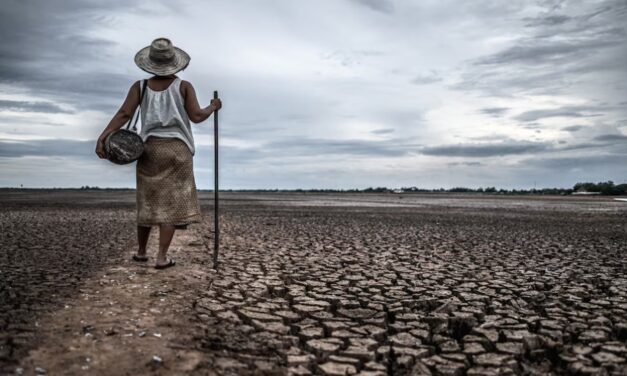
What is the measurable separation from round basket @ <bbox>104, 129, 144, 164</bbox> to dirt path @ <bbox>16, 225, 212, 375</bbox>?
0.93m

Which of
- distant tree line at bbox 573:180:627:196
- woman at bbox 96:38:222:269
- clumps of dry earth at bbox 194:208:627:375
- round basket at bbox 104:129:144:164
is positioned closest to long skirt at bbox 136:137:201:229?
woman at bbox 96:38:222:269

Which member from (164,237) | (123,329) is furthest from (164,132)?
(123,329)

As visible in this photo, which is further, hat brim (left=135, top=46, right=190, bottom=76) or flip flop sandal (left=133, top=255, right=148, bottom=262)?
flip flop sandal (left=133, top=255, right=148, bottom=262)

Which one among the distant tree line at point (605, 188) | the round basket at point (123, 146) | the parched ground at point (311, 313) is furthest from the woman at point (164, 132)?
the distant tree line at point (605, 188)

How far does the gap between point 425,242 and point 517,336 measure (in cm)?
427

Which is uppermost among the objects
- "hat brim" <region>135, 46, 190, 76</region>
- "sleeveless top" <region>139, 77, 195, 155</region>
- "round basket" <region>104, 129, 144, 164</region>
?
"hat brim" <region>135, 46, 190, 76</region>

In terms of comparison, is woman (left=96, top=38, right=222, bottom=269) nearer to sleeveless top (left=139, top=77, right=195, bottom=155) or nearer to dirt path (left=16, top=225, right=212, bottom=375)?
sleeveless top (left=139, top=77, right=195, bottom=155)

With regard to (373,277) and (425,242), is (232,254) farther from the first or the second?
(425,242)

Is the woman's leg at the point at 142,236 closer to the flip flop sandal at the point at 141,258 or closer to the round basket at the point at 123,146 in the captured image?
the flip flop sandal at the point at 141,258

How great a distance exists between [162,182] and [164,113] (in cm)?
55

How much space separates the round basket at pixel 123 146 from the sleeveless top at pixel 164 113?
6.2 inches

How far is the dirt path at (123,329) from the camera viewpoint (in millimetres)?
2014

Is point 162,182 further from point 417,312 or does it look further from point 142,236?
point 417,312

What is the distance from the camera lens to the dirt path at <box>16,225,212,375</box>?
2.01 metres
